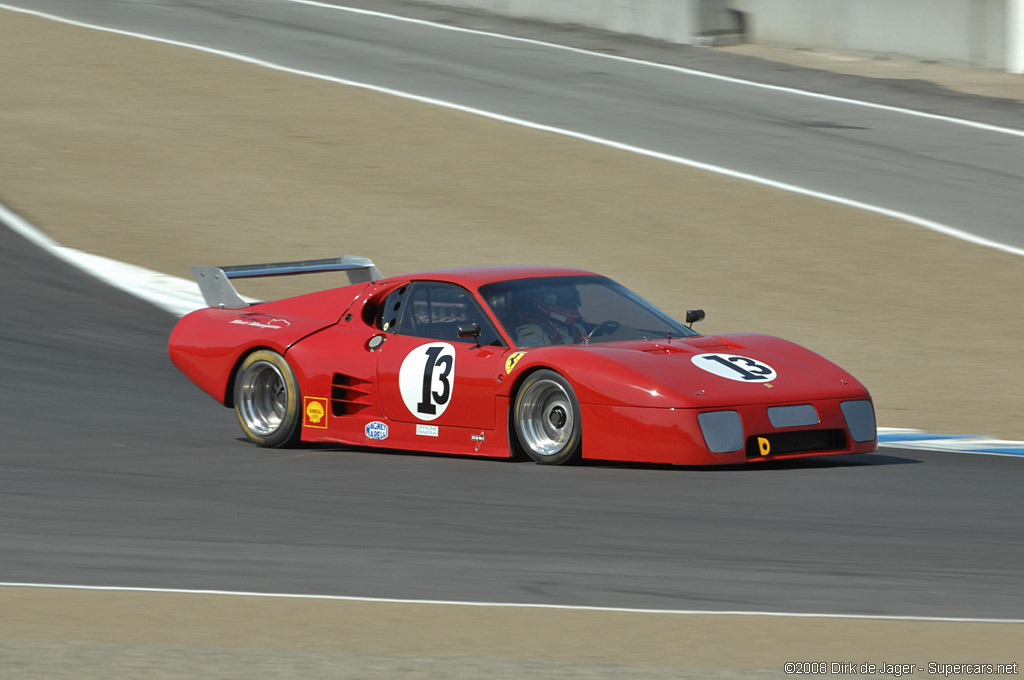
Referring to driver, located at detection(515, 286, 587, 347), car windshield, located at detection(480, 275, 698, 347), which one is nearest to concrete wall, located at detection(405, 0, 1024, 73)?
car windshield, located at detection(480, 275, 698, 347)

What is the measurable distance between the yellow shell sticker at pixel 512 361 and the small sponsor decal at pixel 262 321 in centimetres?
189

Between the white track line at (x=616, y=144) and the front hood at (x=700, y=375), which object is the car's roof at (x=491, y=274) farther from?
the white track line at (x=616, y=144)

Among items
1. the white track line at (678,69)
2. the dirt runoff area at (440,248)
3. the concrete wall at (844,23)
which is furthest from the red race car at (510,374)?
the concrete wall at (844,23)

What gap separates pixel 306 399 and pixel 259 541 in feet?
11.1

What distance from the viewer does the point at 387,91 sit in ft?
84.9

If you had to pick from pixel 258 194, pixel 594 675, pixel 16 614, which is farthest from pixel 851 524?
pixel 258 194

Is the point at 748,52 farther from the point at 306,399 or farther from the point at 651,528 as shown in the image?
the point at 651,528

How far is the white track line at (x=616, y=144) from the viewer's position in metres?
18.3

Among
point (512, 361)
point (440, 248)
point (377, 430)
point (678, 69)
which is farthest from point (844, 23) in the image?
point (512, 361)

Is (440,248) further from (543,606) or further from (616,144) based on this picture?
(543,606)

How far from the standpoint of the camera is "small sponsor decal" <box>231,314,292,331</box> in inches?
429

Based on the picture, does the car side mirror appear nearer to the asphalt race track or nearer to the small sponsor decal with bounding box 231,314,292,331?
the asphalt race track

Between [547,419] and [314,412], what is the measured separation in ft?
5.78

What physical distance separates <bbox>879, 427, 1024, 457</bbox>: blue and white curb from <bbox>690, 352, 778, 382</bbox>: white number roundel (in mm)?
1562
